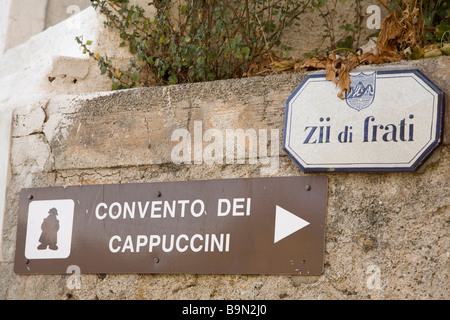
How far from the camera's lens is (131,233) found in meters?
3.74

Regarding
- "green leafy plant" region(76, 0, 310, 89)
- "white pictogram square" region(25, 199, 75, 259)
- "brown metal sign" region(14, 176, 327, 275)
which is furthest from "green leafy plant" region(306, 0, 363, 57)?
"white pictogram square" region(25, 199, 75, 259)

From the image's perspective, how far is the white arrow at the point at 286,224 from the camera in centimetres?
340

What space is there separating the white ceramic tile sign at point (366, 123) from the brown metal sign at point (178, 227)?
0.47 ft

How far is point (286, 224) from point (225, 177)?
1.31ft

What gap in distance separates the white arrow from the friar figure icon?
45.5 inches

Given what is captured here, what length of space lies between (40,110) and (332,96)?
5.30ft

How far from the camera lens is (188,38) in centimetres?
424

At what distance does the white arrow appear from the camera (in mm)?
3399

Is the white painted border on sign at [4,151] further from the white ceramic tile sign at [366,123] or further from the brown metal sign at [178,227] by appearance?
the white ceramic tile sign at [366,123]

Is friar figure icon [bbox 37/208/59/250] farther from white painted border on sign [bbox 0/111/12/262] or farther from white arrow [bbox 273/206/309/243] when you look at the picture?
white arrow [bbox 273/206/309/243]

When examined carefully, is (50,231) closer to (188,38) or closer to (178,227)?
(178,227)

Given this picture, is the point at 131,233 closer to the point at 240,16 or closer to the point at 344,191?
the point at 344,191

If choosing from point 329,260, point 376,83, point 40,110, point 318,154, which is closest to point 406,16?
point 376,83

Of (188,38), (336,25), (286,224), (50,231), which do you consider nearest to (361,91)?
(286,224)
